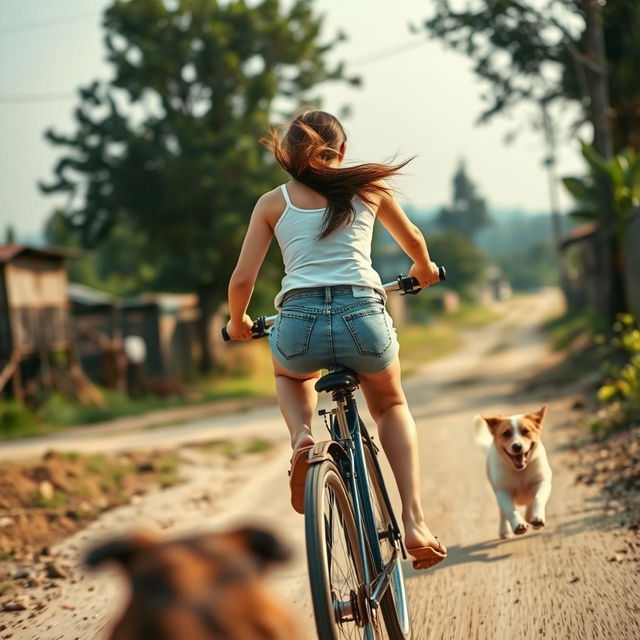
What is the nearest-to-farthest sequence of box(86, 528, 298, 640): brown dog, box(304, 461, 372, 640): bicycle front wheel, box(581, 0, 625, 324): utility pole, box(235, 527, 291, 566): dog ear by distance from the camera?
box(86, 528, 298, 640): brown dog
box(235, 527, 291, 566): dog ear
box(304, 461, 372, 640): bicycle front wheel
box(581, 0, 625, 324): utility pole

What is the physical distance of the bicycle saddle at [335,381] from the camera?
10.9ft

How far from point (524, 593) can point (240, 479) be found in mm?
4932

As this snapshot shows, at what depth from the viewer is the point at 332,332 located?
132 inches

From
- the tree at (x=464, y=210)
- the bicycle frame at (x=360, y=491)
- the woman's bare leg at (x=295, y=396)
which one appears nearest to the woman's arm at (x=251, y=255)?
the woman's bare leg at (x=295, y=396)

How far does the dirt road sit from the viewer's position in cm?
393

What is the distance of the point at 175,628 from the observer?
1.40 metres

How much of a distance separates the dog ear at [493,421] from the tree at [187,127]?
2386 centimetres

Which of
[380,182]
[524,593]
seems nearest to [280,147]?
[380,182]

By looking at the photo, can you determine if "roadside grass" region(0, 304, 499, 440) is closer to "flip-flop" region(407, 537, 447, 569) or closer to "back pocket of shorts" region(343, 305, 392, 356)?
"flip-flop" region(407, 537, 447, 569)

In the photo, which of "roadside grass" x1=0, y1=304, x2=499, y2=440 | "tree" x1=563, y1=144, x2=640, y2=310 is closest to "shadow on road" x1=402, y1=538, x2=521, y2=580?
"tree" x1=563, y1=144, x2=640, y2=310

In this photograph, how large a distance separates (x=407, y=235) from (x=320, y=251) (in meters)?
0.53

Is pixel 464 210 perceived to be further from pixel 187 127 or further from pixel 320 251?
pixel 320 251

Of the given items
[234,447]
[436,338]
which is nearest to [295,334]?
[234,447]

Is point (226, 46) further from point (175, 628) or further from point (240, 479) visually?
point (175, 628)
